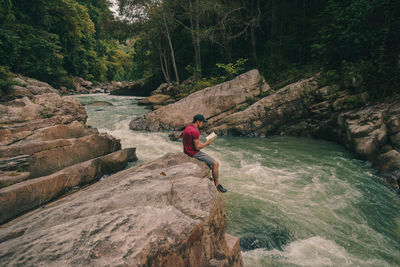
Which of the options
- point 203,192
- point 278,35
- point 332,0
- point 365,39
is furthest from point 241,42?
point 203,192

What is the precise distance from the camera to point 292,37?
57.1ft

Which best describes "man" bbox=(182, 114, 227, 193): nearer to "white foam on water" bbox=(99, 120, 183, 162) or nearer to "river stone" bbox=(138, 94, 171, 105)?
"white foam on water" bbox=(99, 120, 183, 162)

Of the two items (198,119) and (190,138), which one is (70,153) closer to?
(190,138)

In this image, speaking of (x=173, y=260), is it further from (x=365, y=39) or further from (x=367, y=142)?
(x=365, y=39)

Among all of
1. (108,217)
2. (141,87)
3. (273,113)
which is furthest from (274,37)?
(108,217)

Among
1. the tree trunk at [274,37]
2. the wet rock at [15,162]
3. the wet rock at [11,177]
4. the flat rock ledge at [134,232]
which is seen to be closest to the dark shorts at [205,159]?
the flat rock ledge at [134,232]

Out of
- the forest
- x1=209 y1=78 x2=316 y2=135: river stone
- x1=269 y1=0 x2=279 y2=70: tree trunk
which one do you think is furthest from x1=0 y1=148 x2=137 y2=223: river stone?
x1=269 y1=0 x2=279 y2=70: tree trunk

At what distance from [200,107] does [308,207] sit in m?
9.31

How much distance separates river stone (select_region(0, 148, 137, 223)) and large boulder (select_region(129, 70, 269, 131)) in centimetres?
596

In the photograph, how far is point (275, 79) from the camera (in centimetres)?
1583

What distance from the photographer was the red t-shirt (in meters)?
5.44

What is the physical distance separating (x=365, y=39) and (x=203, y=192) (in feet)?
39.1

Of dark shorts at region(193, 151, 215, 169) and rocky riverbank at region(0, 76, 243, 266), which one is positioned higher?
dark shorts at region(193, 151, 215, 169)

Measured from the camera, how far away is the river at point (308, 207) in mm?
4004
